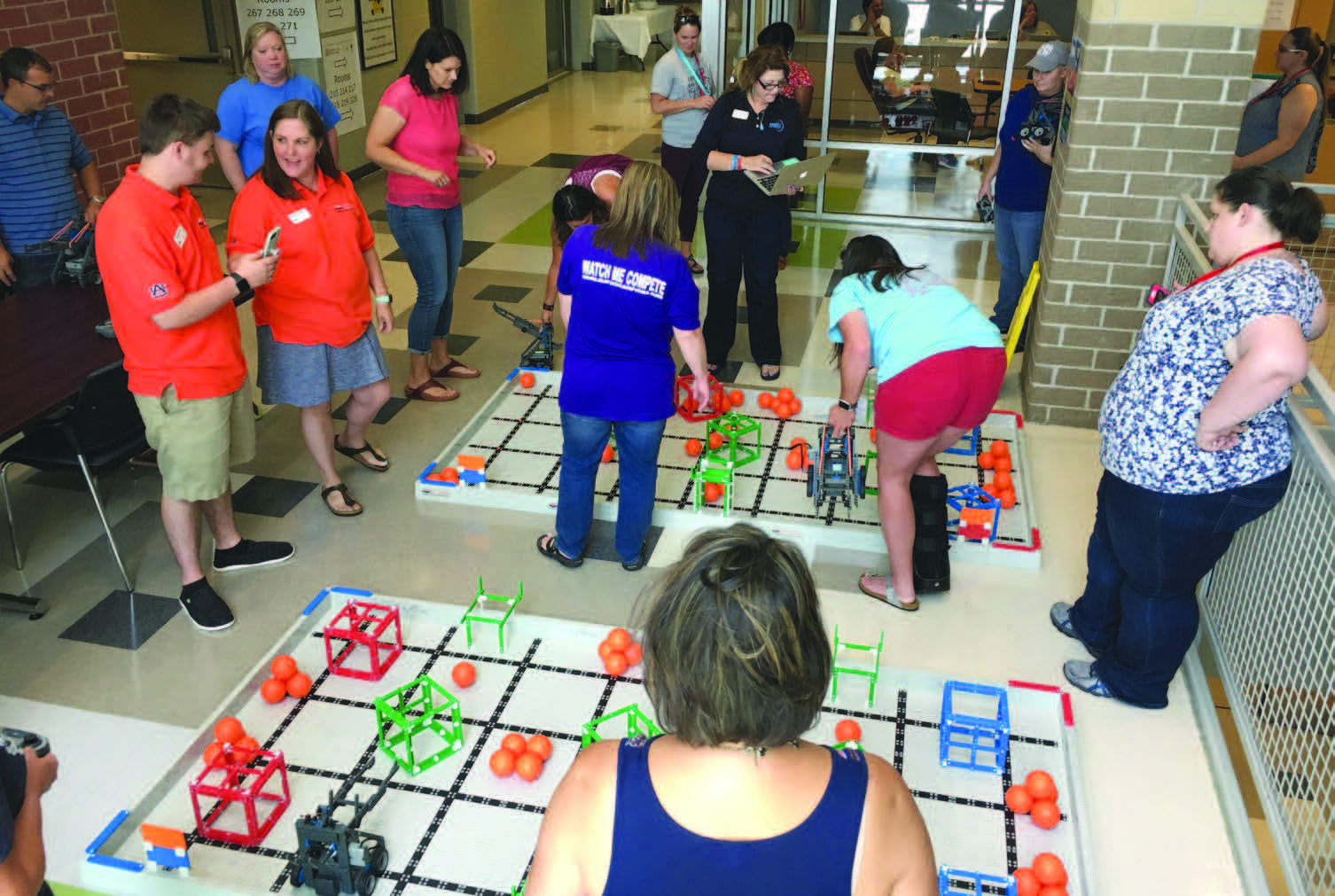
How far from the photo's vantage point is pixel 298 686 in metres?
3.04

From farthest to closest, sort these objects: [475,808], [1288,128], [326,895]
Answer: [1288,128] → [475,808] → [326,895]

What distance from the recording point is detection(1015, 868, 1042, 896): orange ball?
94.6 inches

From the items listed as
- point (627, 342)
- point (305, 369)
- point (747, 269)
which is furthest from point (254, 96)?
point (627, 342)

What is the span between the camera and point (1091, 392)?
186 inches

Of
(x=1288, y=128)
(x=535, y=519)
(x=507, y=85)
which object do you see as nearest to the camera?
(x=535, y=519)

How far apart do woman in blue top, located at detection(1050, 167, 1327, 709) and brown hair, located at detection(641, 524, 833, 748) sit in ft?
5.48

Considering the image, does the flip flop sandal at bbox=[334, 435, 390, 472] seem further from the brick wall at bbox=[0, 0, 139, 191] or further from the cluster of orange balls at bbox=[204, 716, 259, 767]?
Result: the brick wall at bbox=[0, 0, 139, 191]

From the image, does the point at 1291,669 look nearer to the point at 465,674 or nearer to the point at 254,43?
the point at 465,674

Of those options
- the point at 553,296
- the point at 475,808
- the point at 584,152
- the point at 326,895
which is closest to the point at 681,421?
the point at 553,296

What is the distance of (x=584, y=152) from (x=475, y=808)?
763 centimetres

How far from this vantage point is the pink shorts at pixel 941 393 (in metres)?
3.17

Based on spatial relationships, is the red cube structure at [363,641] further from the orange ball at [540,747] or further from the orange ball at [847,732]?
the orange ball at [847,732]

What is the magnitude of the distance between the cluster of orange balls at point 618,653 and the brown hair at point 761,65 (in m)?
2.52

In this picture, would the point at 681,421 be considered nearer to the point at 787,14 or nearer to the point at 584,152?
the point at 787,14
